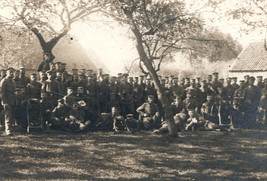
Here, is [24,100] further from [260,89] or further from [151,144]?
[260,89]

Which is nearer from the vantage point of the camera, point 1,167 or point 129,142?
point 1,167

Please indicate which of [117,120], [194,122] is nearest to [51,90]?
[117,120]

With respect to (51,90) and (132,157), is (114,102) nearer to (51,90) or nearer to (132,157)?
(51,90)

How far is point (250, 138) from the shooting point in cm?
1012

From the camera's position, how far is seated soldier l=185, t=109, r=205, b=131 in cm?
1153

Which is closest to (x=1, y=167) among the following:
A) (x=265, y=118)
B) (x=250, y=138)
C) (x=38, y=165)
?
(x=38, y=165)

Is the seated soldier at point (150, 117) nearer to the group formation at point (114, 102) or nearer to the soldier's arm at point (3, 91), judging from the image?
the group formation at point (114, 102)

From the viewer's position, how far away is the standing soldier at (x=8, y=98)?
998 cm

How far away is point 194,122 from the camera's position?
11508 millimetres

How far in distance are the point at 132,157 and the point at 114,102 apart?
5.07 m

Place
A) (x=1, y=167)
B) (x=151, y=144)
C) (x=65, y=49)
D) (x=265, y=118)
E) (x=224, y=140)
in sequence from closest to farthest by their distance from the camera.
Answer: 1. (x=1, y=167)
2. (x=151, y=144)
3. (x=224, y=140)
4. (x=265, y=118)
5. (x=65, y=49)

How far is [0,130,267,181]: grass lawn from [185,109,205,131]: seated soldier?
3.26 ft

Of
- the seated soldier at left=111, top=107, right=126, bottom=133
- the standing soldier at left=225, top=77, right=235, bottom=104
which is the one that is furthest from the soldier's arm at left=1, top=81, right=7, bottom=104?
the standing soldier at left=225, top=77, right=235, bottom=104

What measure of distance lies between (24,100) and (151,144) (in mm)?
4923
